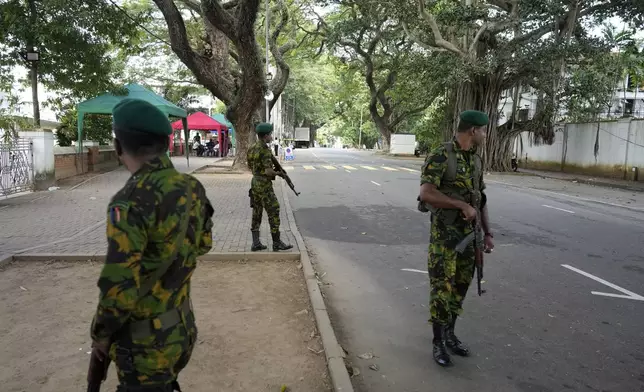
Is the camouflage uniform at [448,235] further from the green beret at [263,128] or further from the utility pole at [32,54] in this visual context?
the utility pole at [32,54]

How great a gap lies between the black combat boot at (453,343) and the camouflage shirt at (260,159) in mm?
3489

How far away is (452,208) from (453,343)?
1.20 metres

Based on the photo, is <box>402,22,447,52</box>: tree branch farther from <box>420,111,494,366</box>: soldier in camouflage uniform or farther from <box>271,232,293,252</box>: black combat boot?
<box>420,111,494,366</box>: soldier in camouflage uniform

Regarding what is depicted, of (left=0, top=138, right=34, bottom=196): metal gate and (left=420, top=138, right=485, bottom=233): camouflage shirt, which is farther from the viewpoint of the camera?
(left=0, top=138, right=34, bottom=196): metal gate

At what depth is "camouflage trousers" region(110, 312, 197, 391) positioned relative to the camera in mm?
1903

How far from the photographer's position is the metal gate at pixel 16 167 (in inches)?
445

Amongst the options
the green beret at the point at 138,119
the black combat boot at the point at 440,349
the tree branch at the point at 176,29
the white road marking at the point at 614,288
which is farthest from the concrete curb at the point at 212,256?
the tree branch at the point at 176,29

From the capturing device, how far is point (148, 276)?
1.87m

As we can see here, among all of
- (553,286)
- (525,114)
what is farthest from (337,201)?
(525,114)

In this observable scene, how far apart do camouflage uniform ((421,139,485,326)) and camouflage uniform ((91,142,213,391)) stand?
1933 millimetres

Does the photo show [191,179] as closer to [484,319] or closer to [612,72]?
[484,319]

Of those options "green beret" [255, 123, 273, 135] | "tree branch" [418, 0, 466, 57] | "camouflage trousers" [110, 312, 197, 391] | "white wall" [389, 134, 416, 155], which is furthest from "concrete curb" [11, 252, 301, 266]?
"white wall" [389, 134, 416, 155]

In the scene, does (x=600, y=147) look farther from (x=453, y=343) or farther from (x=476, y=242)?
(x=476, y=242)

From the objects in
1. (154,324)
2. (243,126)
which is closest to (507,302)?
(154,324)
